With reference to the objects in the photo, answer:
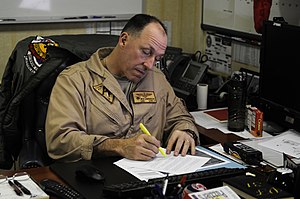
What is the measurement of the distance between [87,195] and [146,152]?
0.37m

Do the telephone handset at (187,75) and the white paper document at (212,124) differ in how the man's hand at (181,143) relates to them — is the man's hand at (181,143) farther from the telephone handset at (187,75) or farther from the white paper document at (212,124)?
the telephone handset at (187,75)

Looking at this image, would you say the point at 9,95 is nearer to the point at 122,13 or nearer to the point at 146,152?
the point at 146,152

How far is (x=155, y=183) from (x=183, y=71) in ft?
5.50

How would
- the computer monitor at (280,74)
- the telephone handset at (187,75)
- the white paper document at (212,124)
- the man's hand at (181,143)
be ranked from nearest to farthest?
the man's hand at (181,143) < the computer monitor at (280,74) < the white paper document at (212,124) < the telephone handset at (187,75)

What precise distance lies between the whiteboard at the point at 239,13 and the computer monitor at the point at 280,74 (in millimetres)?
308

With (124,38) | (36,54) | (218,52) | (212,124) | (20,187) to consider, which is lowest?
(212,124)

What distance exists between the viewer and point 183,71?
10.8ft

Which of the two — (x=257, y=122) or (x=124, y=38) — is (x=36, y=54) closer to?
(x=124, y=38)

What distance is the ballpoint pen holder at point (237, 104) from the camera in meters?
2.54

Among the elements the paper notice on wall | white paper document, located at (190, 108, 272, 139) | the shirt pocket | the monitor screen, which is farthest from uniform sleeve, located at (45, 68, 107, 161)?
the paper notice on wall

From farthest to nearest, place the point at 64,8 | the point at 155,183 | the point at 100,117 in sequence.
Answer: the point at 64,8, the point at 100,117, the point at 155,183

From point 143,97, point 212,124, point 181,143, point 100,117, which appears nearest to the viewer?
point 181,143

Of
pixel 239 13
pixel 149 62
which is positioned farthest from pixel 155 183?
pixel 239 13

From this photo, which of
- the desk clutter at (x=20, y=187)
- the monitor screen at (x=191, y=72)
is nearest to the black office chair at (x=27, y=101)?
the desk clutter at (x=20, y=187)
